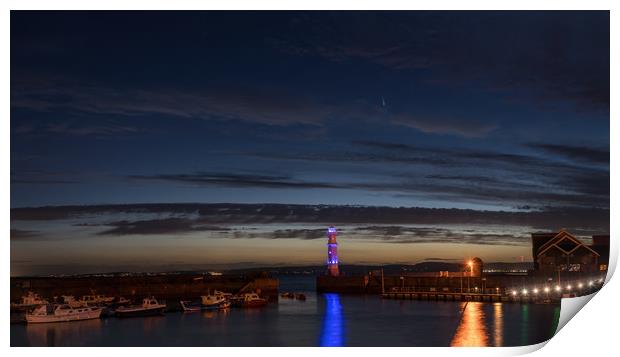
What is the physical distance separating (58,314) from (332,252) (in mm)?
21413

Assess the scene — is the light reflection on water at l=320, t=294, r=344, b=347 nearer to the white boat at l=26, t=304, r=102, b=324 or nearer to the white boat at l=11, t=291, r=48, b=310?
the white boat at l=26, t=304, r=102, b=324

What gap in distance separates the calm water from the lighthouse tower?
43.3 ft

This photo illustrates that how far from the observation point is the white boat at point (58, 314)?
2353 centimetres

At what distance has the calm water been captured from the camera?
19.5m

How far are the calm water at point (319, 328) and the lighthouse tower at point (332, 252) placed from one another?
13.2 m

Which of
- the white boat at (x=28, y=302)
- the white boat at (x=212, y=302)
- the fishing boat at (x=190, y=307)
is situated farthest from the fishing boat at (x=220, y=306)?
the white boat at (x=28, y=302)

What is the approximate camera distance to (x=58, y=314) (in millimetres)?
23875

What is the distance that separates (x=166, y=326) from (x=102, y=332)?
7.31ft

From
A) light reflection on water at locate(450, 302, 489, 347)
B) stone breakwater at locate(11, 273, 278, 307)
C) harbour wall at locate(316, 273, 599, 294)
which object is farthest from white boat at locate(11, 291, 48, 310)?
harbour wall at locate(316, 273, 599, 294)

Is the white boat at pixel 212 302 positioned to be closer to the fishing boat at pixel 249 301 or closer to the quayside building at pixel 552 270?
the fishing boat at pixel 249 301

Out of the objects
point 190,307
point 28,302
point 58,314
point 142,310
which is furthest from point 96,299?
point 58,314

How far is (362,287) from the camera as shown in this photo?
4134 centimetres

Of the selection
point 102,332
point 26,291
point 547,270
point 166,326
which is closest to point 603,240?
point 547,270
